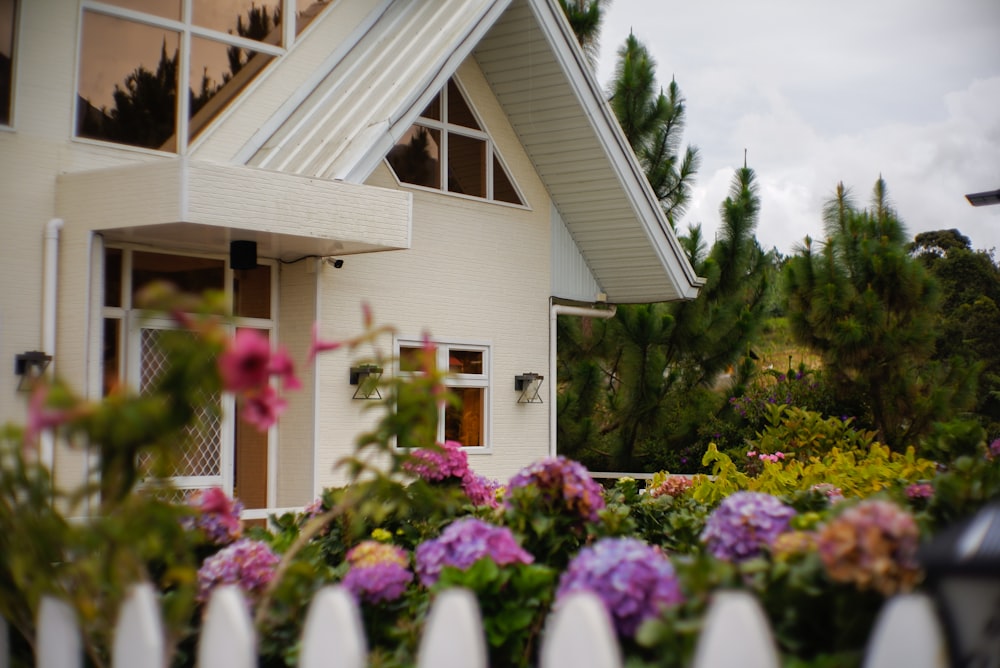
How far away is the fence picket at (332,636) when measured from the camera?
2.18m

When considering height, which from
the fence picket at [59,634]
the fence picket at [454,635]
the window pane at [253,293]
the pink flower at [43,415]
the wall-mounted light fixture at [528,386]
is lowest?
the fence picket at [59,634]

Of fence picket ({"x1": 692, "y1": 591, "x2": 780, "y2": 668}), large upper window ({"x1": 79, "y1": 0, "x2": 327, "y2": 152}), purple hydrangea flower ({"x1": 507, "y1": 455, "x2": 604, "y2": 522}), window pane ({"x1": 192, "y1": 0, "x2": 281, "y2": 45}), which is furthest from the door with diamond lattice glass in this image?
fence picket ({"x1": 692, "y1": 591, "x2": 780, "y2": 668})

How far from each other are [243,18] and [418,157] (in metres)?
2.25

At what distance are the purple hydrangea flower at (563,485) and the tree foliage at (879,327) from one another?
1292 centimetres

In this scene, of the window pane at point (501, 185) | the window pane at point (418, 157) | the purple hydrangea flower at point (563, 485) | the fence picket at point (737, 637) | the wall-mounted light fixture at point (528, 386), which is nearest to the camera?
the fence picket at point (737, 637)

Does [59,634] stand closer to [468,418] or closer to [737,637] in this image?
[737,637]

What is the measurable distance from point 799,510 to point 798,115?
3828 cm

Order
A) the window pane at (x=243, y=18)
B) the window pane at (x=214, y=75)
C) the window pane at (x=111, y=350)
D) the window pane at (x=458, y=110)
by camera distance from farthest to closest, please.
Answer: the window pane at (x=458, y=110) → the window pane at (x=243, y=18) → the window pane at (x=214, y=75) → the window pane at (x=111, y=350)

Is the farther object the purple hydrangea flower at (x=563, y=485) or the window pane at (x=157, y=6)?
the window pane at (x=157, y=6)

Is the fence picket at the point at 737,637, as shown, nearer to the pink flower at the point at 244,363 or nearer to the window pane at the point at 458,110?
the pink flower at the point at 244,363

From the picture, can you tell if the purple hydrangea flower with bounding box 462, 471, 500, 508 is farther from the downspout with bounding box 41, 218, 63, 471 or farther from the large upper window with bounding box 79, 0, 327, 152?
the large upper window with bounding box 79, 0, 327, 152

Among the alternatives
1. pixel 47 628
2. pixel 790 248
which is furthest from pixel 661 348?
pixel 47 628

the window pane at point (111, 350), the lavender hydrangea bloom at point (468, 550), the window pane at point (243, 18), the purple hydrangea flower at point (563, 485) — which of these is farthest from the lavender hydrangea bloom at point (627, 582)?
the window pane at point (243, 18)

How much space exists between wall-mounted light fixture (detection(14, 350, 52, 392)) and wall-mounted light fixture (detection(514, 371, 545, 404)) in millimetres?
5078
